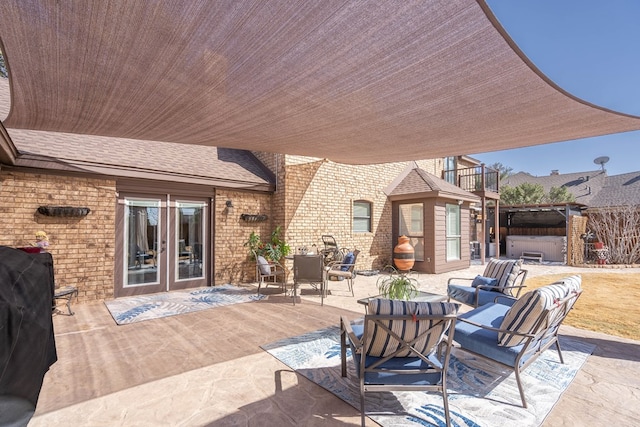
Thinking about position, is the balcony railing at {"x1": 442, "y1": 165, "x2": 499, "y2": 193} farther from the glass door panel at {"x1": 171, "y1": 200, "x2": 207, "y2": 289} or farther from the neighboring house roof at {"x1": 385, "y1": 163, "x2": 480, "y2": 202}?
the glass door panel at {"x1": 171, "y1": 200, "x2": 207, "y2": 289}

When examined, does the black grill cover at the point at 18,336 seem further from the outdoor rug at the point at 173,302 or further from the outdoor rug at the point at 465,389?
the outdoor rug at the point at 173,302

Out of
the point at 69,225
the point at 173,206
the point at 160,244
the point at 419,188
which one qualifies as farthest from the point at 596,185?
the point at 69,225

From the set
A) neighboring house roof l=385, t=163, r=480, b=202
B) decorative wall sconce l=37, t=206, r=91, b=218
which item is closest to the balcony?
neighboring house roof l=385, t=163, r=480, b=202

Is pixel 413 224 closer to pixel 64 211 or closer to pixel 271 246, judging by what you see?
pixel 271 246

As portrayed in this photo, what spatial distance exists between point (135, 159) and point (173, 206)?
1.25m

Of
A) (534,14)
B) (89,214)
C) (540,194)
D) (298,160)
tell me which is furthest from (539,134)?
(540,194)

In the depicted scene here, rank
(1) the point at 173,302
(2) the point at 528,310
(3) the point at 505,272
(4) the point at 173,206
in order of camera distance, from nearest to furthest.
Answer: (2) the point at 528,310
(3) the point at 505,272
(1) the point at 173,302
(4) the point at 173,206

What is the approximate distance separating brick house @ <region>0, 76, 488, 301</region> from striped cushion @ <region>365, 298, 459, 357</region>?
5.38 metres

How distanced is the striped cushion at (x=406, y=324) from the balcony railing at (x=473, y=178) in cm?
1075

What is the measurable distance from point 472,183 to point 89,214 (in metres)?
12.5

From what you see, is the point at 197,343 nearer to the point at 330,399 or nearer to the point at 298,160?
the point at 330,399

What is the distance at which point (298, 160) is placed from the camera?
8312mm

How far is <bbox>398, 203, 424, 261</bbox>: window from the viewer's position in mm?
10055

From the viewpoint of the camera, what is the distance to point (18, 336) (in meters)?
1.20
